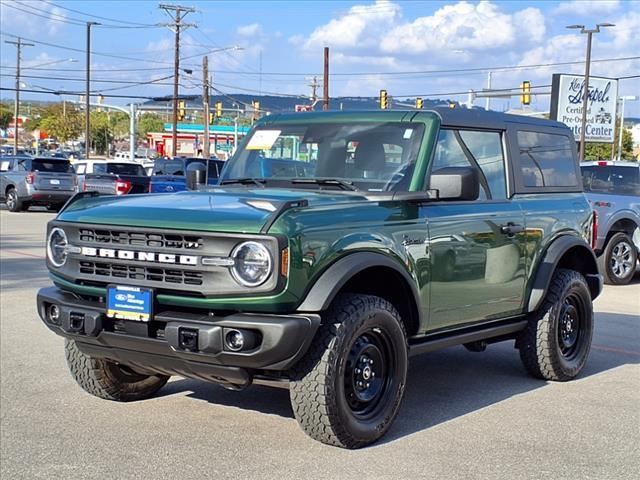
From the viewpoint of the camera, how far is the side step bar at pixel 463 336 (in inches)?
221

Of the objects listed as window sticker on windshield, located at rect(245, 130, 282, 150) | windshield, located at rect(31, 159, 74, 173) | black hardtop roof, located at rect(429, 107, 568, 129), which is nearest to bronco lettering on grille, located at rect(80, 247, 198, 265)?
window sticker on windshield, located at rect(245, 130, 282, 150)

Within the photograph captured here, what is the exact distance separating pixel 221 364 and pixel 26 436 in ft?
4.63

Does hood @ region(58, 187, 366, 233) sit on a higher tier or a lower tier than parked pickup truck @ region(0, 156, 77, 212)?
higher

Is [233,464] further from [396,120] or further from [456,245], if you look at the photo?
[396,120]

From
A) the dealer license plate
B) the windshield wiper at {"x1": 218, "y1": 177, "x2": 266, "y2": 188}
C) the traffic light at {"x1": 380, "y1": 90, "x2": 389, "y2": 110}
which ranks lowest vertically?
the dealer license plate

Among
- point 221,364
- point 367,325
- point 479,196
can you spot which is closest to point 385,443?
point 367,325

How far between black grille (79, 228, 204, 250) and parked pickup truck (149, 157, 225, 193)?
1327 cm

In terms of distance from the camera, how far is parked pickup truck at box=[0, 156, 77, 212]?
88.3 ft

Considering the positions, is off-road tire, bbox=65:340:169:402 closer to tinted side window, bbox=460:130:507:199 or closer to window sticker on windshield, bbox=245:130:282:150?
window sticker on windshield, bbox=245:130:282:150

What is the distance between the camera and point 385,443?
17.0 ft

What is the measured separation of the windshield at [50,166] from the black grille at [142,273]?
23.5 metres

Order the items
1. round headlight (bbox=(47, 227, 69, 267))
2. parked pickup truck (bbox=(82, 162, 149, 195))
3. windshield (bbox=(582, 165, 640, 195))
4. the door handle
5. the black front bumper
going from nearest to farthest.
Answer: the black front bumper → round headlight (bbox=(47, 227, 69, 267)) → the door handle → windshield (bbox=(582, 165, 640, 195)) → parked pickup truck (bbox=(82, 162, 149, 195))

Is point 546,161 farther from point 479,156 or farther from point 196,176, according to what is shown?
point 196,176

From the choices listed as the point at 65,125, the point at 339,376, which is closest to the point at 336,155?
the point at 339,376
